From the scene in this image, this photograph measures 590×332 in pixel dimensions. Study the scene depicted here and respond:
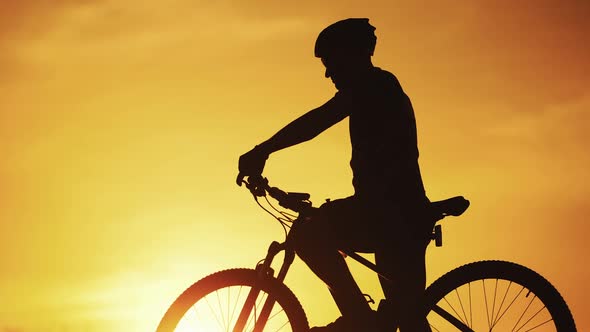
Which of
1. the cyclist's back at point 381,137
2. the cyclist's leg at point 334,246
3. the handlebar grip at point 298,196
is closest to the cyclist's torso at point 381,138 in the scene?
the cyclist's back at point 381,137

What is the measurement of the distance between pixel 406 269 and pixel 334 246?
535 mm

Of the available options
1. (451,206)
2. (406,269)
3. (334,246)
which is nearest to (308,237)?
(334,246)

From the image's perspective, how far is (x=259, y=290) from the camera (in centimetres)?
754

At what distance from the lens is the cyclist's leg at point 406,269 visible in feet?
25.3

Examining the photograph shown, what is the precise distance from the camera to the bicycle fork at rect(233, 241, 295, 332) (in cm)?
750

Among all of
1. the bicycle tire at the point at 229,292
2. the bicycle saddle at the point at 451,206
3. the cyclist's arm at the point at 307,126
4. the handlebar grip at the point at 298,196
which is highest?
the cyclist's arm at the point at 307,126

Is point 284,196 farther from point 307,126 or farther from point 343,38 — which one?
point 343,38

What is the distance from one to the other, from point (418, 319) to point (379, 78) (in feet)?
5.49

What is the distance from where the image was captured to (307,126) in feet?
24.4

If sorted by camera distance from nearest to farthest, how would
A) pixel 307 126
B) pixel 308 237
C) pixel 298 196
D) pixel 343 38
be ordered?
pixel 307 126
pixel 308 237
pixel 298 196
pixel 343 38

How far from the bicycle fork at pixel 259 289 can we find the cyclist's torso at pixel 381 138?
0.64 metres

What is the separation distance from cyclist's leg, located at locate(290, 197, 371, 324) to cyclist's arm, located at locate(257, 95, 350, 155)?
21.3 inches

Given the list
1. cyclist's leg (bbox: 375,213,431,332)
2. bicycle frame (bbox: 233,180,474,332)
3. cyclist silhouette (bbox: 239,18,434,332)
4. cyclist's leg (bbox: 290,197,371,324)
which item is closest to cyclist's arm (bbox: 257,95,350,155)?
cyclist silhouette (bbox: 239,18,434,332)

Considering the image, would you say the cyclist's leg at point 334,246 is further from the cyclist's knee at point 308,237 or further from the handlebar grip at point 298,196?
the handlebar grip at point 298,196
